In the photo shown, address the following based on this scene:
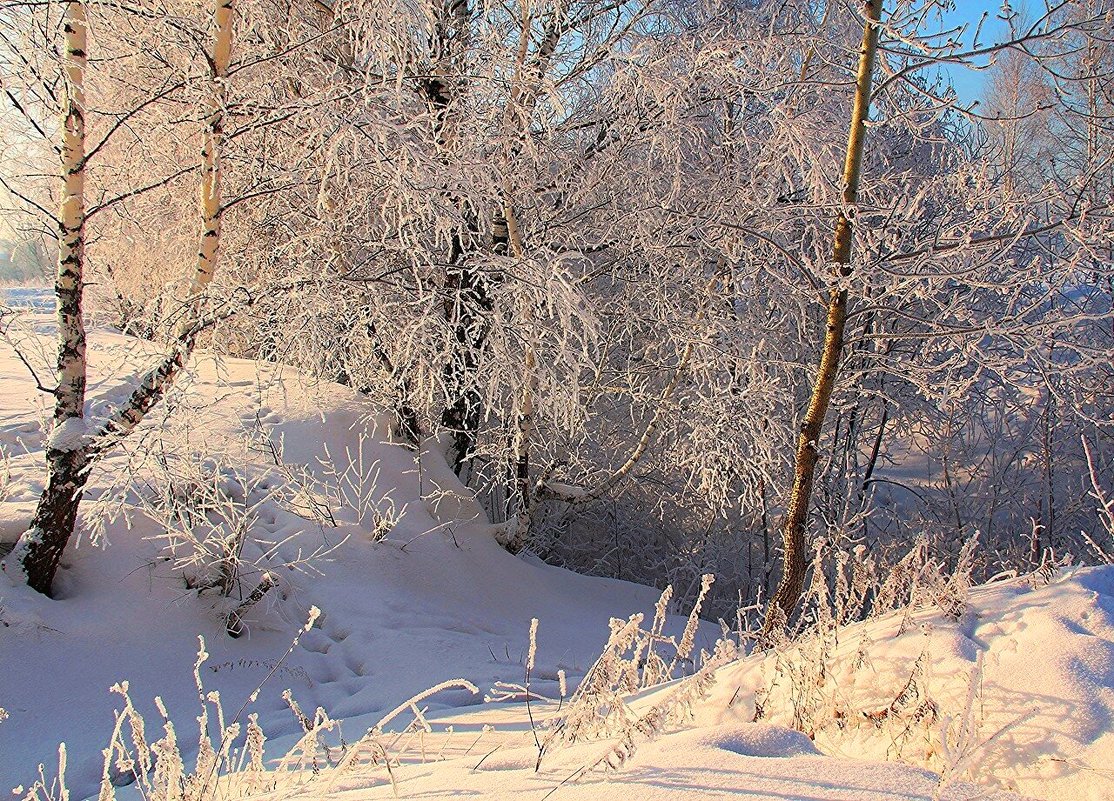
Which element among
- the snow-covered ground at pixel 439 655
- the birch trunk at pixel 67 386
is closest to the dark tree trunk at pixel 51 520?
the birch trunk at pixel 67 386

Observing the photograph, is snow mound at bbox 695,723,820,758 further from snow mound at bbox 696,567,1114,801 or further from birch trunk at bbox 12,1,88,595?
birch trunk at bbox 12,1,88,595

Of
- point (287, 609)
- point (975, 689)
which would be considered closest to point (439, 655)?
point (287, 609)

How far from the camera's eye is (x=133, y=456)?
4168 millimetres

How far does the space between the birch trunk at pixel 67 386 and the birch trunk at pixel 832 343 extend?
403 cm

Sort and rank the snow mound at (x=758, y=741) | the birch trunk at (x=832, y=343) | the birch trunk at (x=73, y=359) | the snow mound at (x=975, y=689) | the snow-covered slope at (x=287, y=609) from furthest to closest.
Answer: the birch trunk at (x=73, y=359)
the snow-covered slope at (x=287, y=609)
the birch trunk at (x=832, y=343)
the snow mound at (x=758, y=741)
the snow mound at (x=975, y=689)

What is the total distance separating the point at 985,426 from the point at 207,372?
1037 centimetres

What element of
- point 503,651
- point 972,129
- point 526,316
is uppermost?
point 972,129

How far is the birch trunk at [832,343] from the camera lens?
393 centimetres

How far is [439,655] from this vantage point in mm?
5027

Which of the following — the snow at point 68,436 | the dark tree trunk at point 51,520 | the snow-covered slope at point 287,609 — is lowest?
the snow-covered slope at point 287,609

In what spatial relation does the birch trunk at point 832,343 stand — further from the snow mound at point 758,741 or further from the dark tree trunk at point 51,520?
the dark tree trunk at point 51,520

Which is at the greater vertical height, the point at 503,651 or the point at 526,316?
the point at 526,316

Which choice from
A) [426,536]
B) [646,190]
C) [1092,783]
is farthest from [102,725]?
[646,190]

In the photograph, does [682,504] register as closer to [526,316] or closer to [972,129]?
[526,316]
